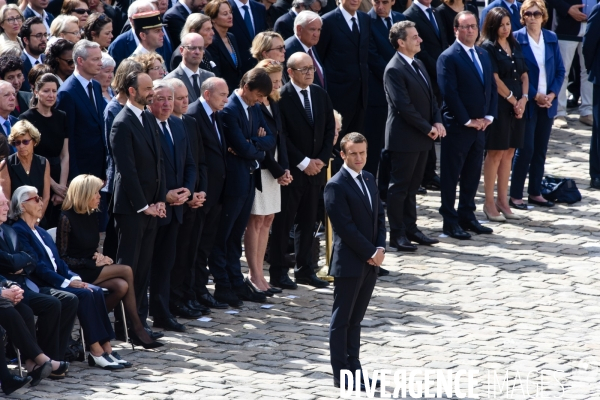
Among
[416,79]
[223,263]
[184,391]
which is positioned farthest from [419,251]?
[184,391]

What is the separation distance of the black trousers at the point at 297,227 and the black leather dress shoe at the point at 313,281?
3cm

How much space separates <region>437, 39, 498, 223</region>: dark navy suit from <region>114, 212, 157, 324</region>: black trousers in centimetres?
438

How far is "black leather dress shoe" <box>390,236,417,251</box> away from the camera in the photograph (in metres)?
12.8

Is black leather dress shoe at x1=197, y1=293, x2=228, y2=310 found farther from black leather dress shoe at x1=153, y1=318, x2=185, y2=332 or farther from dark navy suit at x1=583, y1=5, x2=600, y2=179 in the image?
dark navy suit at x1=583, y1=5, x2=600, y2=179

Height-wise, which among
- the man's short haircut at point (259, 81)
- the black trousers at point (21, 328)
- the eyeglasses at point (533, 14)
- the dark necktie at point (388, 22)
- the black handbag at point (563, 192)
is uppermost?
the eyeglasses at point (533, 14)

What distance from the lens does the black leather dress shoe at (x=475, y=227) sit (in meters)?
13.5

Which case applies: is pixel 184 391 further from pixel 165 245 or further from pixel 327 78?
pixel 327 78

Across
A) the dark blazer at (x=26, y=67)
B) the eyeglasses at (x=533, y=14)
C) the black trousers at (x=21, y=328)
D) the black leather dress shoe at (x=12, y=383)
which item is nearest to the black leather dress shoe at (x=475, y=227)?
the eyeglasses at (x=533, y=14)

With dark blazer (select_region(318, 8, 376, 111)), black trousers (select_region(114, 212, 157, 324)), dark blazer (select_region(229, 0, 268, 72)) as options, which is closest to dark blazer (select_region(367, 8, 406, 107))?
dark blazer (select_region(318, 8, 376, 111))

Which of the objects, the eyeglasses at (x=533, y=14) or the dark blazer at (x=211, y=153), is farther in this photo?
the eyeglasses at (x=533, y=14)

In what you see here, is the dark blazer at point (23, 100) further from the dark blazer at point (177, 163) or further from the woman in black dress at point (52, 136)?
the dark blazer at point (177, 163)

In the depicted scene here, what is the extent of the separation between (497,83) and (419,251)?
2.34 meters

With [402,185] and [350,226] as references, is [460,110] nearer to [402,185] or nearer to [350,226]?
[402,185]

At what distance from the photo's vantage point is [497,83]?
44.9 ft
